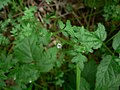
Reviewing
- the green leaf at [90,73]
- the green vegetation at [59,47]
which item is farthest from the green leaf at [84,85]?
the green leaf at [90,73]

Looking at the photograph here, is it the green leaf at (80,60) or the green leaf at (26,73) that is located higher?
the green leaf at (80,60)

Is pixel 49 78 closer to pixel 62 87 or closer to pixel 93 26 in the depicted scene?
pixel 62 87

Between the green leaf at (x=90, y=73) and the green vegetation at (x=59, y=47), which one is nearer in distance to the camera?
the green vegetation at (x=59, y=47)

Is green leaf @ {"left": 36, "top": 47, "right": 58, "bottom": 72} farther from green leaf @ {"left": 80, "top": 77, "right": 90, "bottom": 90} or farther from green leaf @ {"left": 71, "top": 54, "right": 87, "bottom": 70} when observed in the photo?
green leaf @ {"left": 80, "top": 77, "right": 90, "bottom": 90}

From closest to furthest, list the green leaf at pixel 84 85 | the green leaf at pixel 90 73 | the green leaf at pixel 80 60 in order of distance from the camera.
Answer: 1. the green leaf at pixel 80 60
2. the green leaf at pixel 84 85
3. the green leaf at pixel 90 73

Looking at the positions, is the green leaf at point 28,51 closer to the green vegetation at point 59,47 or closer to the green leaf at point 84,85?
the green vegetation at point 59,47

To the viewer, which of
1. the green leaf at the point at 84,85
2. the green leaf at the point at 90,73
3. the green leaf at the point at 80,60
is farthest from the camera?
the green leaf at the point at 90,73

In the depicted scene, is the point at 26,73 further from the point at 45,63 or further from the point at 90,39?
the point at 90,39

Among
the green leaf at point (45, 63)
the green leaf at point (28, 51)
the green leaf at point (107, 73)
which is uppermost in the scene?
the green leaf at point (28, 51)

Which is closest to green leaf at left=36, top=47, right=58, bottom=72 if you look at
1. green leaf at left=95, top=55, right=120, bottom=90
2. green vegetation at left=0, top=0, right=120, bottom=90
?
green vegetation at left=0, top=0, right=120, bottom=90
